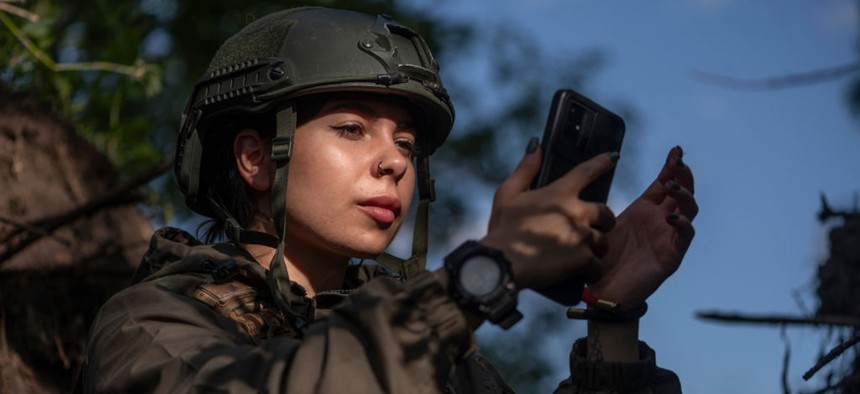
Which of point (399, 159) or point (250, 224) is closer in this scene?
point (399, 159)

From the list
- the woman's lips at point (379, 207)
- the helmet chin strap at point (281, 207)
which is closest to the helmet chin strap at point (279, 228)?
the helmet chin strap at point (281, 207)

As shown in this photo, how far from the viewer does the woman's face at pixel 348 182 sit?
143 inches

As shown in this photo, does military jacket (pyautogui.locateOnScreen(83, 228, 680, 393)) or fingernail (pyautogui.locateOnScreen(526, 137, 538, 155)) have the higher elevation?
fingernail (pyautogui.locateOnScreen(526, 137, 538, 155))

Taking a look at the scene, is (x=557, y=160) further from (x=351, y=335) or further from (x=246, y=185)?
(x=246, y=185)

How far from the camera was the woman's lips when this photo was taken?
3.62 m

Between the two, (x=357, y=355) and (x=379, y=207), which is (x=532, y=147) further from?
(x=379, y=207)

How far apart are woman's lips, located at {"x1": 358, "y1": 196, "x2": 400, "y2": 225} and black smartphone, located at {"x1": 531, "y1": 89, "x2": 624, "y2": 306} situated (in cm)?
78

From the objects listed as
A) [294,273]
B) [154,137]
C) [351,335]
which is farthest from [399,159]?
[154,137]

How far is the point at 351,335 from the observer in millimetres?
2666

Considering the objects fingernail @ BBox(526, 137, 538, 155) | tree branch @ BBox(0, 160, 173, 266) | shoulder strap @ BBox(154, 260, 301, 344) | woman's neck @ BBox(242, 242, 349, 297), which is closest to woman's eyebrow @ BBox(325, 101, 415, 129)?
woman's neck @ BBox(242, 242, 349, 297)

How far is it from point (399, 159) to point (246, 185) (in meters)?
0.71

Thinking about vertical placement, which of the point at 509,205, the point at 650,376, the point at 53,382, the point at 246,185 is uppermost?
the point at 509,205

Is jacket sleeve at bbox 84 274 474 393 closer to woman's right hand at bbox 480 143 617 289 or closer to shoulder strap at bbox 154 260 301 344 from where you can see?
woman's right hand at bbox 480 143 617 289

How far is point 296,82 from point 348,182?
458 mm
